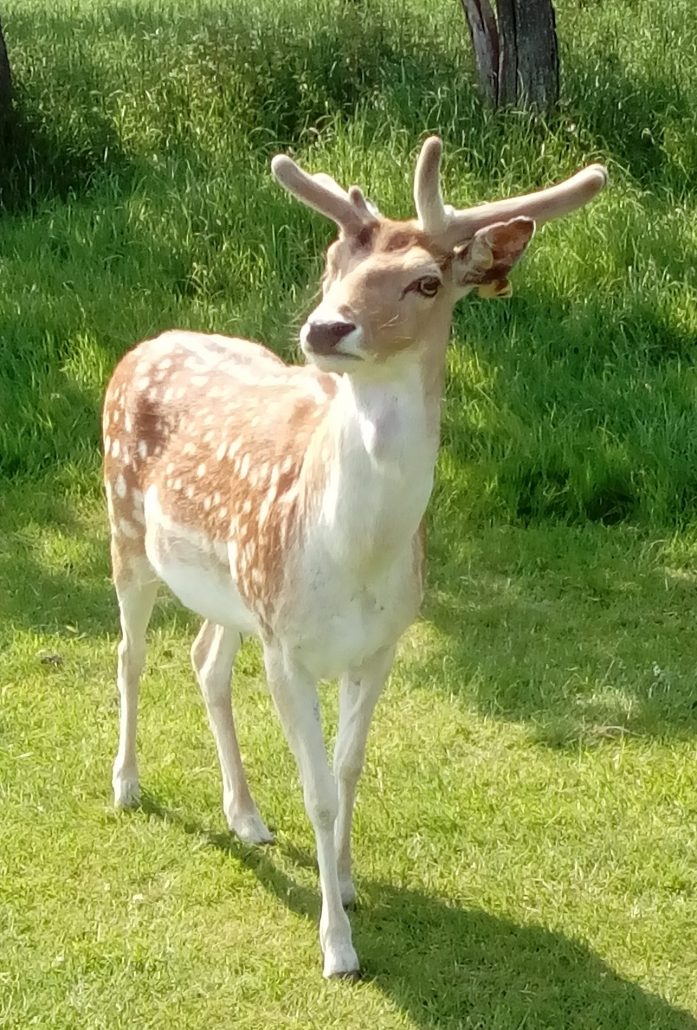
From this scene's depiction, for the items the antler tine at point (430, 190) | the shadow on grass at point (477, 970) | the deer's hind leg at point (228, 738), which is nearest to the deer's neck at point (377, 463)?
the antler tine at point (430, 190)

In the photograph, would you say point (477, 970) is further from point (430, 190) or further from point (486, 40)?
point (486, 40)

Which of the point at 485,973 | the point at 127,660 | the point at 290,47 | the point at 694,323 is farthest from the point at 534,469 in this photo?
the point at 290,47

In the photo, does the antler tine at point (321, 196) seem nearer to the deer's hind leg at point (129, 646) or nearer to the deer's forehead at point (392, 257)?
the deer's forehead at point (392, 257)

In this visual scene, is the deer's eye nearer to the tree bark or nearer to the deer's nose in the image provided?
the deer's nose

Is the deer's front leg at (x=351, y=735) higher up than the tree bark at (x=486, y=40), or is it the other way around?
the tree bark at (x=486, y=40)

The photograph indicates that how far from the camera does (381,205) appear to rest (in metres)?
8.16

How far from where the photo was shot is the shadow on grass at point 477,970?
154 inches

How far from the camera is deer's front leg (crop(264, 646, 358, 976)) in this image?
400 centimetres

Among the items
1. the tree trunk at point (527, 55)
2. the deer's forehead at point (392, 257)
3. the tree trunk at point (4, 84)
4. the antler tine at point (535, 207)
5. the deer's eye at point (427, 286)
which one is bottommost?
the tree trunk at point (4, 84)

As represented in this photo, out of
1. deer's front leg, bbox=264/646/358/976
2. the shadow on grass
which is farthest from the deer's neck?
the shadow on grass

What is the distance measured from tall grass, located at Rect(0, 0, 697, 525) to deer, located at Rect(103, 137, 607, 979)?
227 centimetres

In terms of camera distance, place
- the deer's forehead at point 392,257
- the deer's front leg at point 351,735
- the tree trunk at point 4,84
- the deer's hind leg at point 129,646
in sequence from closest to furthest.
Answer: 1. the deer's forehead at point 392,257
2. the deer's front leg at point 351,735
3. the deer's hind leg at point 129,646
4. the tree trunk at point 4,84

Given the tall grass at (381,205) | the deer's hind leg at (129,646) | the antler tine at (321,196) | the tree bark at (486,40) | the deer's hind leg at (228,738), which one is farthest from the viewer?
the tree bark at (486,40)

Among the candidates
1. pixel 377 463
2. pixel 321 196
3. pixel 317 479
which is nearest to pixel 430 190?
pixel 321 196
